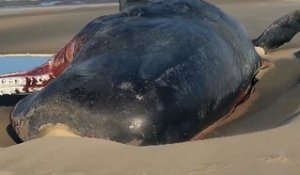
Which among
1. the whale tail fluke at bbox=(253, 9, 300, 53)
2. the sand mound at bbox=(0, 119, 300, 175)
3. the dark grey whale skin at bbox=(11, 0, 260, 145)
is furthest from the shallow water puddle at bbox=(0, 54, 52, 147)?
the whale tail fluke at bbox=(253, 9, 300, 53)

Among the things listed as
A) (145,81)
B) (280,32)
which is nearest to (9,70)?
(145,81)

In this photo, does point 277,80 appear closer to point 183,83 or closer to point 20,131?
point 183,83

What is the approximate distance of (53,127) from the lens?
123 inches

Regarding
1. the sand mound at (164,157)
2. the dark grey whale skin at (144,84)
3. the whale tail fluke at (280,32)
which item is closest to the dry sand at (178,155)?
the sand mound at (164,157)

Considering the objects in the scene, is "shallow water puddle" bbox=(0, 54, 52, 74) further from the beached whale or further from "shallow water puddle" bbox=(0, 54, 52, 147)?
the beached whale

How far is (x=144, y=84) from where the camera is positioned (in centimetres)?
326

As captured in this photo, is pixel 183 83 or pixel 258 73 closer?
pixel 183 83

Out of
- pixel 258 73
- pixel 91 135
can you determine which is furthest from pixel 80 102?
pixel 258 73

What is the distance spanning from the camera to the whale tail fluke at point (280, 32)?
5.99 metres

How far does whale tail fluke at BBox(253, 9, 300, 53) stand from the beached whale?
158 centimetres

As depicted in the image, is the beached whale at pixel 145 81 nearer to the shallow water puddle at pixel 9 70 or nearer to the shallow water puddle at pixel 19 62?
the shallow water puddle at pixel 9 70

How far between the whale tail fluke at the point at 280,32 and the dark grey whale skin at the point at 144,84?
184 centimetres

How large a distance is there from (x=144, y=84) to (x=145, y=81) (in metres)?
0.03

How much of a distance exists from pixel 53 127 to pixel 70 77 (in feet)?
1.20
